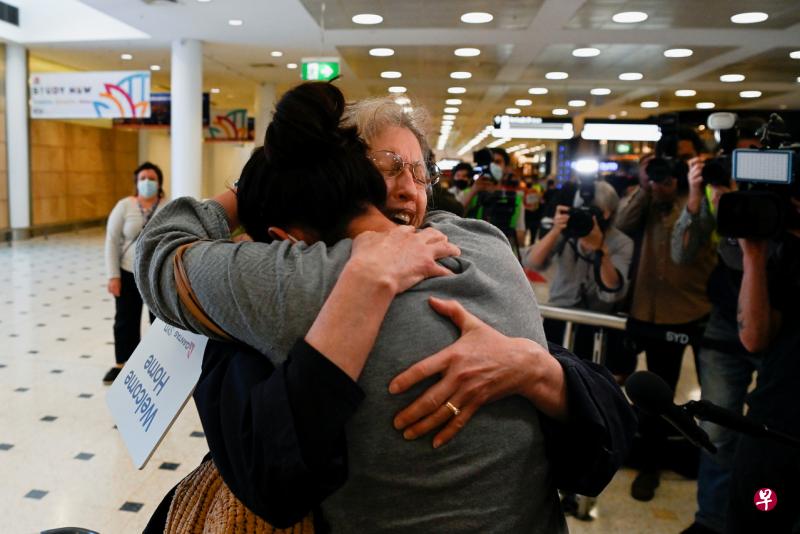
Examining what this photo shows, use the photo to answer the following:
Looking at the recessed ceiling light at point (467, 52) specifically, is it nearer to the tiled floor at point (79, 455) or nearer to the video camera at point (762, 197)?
the tiled floor at point (79, 455)

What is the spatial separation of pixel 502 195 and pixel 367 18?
398 centimetres

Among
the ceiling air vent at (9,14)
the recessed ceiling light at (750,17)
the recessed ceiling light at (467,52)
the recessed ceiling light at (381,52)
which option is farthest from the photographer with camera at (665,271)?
the ceiling air vent at (9,14)

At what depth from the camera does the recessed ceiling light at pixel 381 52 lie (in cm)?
1066

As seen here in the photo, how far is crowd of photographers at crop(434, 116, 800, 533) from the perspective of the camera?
1.93 m

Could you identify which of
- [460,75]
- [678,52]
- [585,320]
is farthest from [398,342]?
[460,75]

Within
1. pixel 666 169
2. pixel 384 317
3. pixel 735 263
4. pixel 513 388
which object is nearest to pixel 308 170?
pixel 384 317

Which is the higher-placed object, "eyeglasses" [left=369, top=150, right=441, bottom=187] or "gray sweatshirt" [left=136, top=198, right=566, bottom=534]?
"eyeglasses" [left=369, top=150, right=441, bottom=187]

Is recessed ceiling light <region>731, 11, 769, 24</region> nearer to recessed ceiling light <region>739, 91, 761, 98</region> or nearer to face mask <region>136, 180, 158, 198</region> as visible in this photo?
recessed ceiling light <region>739, 91, 761, 98</region>

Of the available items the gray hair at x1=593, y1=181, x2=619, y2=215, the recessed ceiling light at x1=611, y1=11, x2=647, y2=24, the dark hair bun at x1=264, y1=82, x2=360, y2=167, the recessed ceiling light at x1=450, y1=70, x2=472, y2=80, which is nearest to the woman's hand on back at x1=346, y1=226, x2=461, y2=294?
the dark hair bun at x1=264, y1=82, x2=360, y2=167

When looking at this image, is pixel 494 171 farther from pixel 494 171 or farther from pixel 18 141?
pixel 18 141

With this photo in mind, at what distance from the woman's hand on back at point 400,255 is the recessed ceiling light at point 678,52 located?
10.2m

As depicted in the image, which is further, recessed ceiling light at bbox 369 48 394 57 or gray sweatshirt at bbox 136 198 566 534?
recessed ceiling light at bbox 369 48 394 57

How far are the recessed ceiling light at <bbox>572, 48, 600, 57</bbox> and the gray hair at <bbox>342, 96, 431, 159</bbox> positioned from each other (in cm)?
980

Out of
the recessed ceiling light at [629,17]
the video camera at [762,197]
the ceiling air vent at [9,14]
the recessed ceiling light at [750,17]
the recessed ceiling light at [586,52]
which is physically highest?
the ceiling air vent at [9,14]
